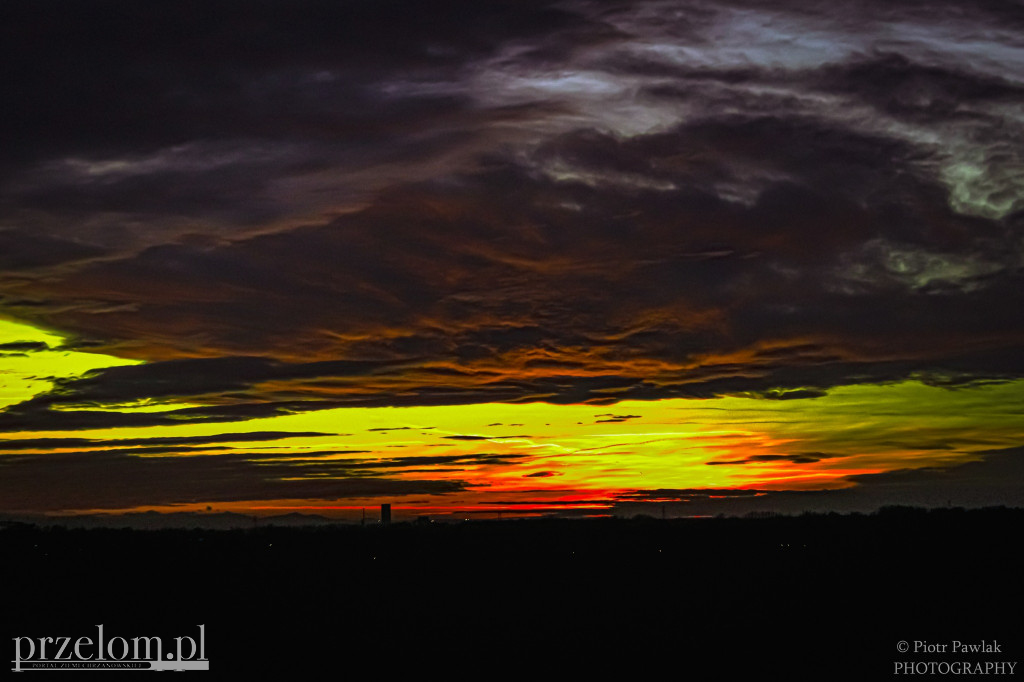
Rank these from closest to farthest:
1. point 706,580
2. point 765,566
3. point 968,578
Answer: point 968,578 < point 706,580 < point 765,566

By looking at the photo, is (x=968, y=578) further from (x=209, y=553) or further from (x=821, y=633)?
(x=209, y=553)

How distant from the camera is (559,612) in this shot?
36.9 m

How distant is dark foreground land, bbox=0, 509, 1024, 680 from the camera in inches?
1028

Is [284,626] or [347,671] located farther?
[284,626]

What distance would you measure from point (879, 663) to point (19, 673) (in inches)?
801

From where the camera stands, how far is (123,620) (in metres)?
34.8

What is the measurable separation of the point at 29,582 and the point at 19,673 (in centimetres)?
3233

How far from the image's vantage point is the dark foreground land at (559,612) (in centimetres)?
2611

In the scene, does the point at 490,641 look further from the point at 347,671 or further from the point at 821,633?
the point at 821,633

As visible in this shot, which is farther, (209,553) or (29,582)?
(209,553)

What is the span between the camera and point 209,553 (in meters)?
89.7

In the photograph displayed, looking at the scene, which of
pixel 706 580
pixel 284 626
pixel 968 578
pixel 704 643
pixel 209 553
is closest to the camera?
pixel 704 643

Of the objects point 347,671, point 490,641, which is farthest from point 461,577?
point 347,671

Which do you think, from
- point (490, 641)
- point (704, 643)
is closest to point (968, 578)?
point (704, 643)
